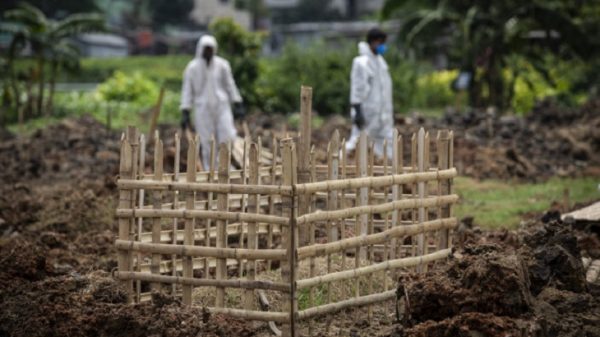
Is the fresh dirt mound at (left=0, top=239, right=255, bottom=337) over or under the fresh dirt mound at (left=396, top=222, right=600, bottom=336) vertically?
under

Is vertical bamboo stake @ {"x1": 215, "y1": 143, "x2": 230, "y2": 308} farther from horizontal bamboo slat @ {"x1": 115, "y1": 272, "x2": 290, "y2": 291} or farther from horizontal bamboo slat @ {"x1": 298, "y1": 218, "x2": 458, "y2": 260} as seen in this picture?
horizontal bamboo slat @ {"x1": 298, "y1": 218, "x2": 458, "y2": 260}

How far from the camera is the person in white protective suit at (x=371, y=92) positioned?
15.1 meters

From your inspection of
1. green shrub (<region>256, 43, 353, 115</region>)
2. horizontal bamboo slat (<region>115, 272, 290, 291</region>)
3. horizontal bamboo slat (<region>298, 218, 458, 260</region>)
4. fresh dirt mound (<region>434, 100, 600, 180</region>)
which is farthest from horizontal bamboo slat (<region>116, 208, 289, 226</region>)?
green shrub (<region>256, 43, 353, 115</region>)

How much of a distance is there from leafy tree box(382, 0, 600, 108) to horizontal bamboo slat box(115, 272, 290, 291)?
20.6 meters

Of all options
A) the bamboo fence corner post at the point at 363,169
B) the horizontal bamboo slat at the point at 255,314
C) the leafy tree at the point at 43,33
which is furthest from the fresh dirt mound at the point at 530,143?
the horizontal bamboo slat at the point at 255,314

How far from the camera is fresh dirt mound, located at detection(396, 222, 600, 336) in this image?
264 inches

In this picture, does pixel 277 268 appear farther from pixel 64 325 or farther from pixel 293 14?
pixel 293 14

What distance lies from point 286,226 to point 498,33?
22.5m

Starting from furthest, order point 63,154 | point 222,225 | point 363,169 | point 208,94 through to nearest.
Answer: point 63,154, point 208,94, point 363,169, point 222,225

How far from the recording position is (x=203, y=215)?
7.41 m

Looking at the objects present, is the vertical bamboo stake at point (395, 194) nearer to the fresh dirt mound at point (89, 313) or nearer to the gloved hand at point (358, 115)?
the fresh dirt mound at point (89, 313)

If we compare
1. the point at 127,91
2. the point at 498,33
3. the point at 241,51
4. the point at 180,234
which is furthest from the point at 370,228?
the point at 127,91

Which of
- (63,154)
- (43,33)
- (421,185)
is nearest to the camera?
(421,185)

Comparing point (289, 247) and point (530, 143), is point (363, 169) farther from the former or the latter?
point (530, 143)
